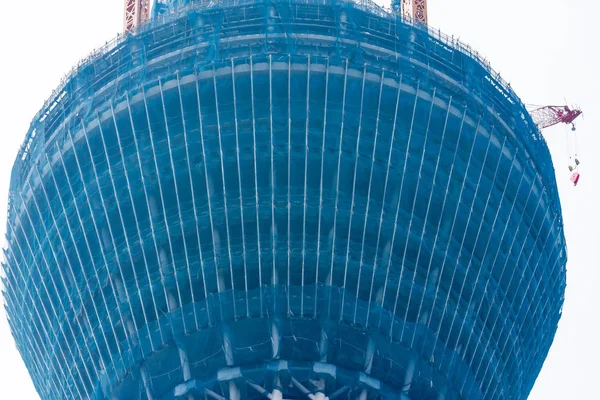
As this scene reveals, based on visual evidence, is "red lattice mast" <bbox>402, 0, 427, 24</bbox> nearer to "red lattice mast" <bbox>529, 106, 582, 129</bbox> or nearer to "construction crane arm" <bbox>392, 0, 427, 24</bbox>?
"construction crane arm" <bbox>392, 0, 427, 24</bbox>

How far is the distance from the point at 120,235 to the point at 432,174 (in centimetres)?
1663

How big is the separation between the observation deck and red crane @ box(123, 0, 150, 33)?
69.1 feet

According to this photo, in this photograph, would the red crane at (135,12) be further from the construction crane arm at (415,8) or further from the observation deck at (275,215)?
the observation deck at (275,215)

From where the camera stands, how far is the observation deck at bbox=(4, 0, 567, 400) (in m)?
86.8

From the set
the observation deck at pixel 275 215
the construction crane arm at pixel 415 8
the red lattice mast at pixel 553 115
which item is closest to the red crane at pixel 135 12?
the construction crane arm at pixel 415 8

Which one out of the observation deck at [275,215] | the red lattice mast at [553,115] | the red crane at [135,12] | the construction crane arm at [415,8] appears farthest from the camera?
the red lattice mast at [553,115]

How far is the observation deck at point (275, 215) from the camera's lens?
86812 millimetres

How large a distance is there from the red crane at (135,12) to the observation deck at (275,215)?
21.1 metres

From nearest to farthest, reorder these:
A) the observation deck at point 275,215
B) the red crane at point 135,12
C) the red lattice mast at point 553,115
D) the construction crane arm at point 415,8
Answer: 1. the observation deck at point 275,215
2. the construction crane arm at point 415,8
3. the red crane at point 135,12
4. the red lattice mast at point 553,115

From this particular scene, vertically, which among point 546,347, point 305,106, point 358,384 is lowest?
point 358,384

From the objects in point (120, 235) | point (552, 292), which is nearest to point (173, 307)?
point (120, 235)

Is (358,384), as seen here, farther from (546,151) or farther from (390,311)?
(546,151)

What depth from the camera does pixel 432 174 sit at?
8881 centimetres

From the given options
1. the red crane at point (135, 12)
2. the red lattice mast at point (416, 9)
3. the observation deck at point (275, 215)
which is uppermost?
the red crane at point (135, 12)
